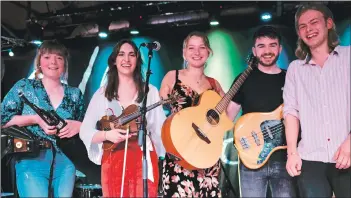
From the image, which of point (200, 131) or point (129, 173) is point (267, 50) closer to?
point (200, 131)

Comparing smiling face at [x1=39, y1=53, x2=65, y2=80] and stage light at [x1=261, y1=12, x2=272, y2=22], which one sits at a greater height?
stage light at [x1=261, y1=12, x2=272, y2=22]

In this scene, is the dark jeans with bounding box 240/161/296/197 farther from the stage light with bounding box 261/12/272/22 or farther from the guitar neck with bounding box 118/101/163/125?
the stage light with bounding box 261/12/272/22

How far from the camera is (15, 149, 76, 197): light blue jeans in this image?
3441 mm

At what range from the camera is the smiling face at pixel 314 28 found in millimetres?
2965

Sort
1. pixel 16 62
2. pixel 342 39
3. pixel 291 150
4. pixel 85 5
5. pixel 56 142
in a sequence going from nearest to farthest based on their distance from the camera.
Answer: pixel 291 150 < pixel 342 39 < pixel 56 142 < pixel 16 62 < pixel 85 5

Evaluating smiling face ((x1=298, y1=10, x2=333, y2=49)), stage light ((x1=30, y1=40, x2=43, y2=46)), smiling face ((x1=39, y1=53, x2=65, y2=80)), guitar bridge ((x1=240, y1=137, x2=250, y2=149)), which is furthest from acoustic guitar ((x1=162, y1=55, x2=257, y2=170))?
stage light ((x1=30, y1=40, x2=43, y2=46))

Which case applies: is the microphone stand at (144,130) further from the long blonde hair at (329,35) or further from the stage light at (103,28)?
the long blonde hair at (329,35)

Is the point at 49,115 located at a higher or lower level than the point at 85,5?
lower

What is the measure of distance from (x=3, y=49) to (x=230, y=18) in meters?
2.00

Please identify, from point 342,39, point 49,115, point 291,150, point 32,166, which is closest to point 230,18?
point 342,39

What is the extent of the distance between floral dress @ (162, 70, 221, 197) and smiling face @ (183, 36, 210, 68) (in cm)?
24

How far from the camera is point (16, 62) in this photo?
12.3 ft

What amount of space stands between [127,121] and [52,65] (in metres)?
0.81

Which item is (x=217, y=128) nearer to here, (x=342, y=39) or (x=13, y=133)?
(x=342, y=39)
